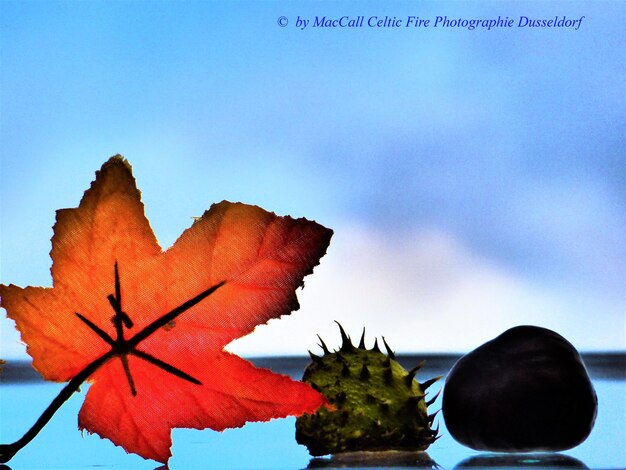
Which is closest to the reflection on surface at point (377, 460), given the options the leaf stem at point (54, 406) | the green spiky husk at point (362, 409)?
the green spiky husk at point (362, 409)

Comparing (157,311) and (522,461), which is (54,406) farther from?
(522,461)

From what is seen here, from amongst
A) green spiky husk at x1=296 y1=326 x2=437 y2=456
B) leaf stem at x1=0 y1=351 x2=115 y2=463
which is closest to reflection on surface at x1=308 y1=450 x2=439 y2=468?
green spiky husk at x1=296 y1=326 x2=437 y2=456

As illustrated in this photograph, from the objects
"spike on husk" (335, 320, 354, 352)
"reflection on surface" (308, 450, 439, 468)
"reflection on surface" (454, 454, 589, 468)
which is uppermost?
"spike on husk" (335, 320, 354, 352)

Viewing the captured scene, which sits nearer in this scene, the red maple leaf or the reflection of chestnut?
the red maple leaf

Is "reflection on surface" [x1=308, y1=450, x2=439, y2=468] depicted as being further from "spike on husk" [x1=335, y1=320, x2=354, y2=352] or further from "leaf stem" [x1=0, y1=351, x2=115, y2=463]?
"leaf stem" [x1=0, y1=351, x2=115, y2=463]

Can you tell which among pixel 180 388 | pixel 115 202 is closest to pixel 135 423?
pixel 180 388

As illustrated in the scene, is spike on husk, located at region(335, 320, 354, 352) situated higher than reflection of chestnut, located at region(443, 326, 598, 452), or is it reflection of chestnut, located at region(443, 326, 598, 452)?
spike on husk, located at region(335, 320, 354, 352)

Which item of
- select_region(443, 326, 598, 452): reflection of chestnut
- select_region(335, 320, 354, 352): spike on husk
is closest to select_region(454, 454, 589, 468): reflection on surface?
select_region(443, 326, 598, 452): reflection of chestnut

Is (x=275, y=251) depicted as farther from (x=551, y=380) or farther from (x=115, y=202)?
(x=551, y=380)
